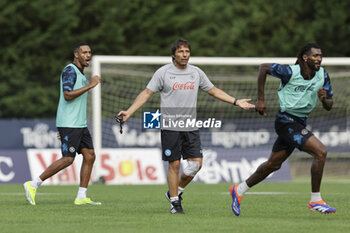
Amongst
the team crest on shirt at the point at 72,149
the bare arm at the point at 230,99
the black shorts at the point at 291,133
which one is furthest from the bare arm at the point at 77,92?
the black shorts at the point at 291,133

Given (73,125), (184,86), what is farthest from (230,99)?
(73,125)

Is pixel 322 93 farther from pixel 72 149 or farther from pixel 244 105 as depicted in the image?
pixel 72 149

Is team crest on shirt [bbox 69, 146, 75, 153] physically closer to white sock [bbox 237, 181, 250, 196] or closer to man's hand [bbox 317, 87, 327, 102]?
white sock [bbox 237, 181, 250, 196]

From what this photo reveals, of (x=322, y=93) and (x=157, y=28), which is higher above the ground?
(x=157, y=28)

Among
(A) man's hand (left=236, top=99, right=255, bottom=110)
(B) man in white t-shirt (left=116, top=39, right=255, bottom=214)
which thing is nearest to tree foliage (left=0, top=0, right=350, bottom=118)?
(B) man in white t-shirt (left=116, top=39, right=255, bottom=214)

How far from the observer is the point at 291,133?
9.66 m

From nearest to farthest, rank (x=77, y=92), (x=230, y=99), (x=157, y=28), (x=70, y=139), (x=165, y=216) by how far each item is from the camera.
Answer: (x=165, y=216) → (x=230, y=99) → (x=77, y=92) → (x=70, y=139) → (x=157, y=28)

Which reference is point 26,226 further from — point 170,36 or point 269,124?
point 170,36

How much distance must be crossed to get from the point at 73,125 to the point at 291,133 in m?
3.20

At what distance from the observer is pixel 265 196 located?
13148mm

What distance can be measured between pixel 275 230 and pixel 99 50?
33.8 m

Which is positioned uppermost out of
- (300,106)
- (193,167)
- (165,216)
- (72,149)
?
(300,106)

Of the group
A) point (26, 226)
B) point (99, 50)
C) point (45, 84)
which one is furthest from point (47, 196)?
point (99, 50)

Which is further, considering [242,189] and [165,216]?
[242,189]
